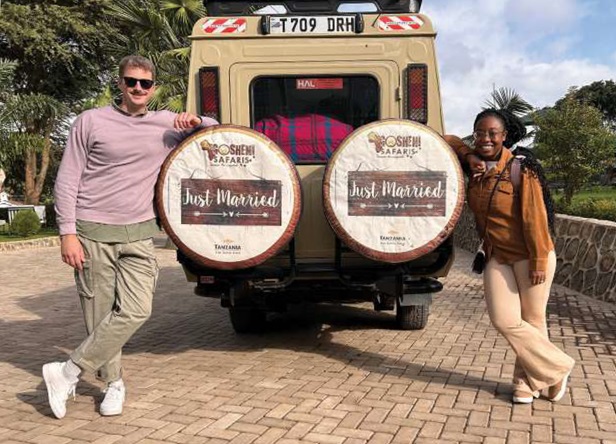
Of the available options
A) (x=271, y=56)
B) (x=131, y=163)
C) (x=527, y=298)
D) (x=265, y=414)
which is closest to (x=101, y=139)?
(x=131, y=163)

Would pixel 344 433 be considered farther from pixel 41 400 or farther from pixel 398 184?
pixel 41 400

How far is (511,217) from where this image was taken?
152 inches

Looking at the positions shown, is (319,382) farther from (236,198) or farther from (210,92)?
(210,92)

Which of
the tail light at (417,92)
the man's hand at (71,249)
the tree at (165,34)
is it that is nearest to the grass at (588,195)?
the tree at (165,34)

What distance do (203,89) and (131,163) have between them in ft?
4.25

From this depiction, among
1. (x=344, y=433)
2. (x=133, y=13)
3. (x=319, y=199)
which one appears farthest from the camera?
(x=133, y=13)

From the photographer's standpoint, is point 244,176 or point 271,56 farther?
point 271,56

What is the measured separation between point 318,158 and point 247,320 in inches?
74.7

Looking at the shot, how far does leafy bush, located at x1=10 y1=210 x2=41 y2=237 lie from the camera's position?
18328 mm

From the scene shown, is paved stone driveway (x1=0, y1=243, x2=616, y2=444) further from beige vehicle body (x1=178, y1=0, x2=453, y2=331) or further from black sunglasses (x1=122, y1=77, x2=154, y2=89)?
black sunglasses (x1=122, y1=77, x2=154, y2=89)

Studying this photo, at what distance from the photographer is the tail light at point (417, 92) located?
4.73 meters

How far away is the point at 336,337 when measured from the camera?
5836mm

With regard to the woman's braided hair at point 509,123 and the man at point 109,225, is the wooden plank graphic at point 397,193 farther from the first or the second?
the man at point 109,225

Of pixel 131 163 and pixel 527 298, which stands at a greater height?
pixel 131 163
